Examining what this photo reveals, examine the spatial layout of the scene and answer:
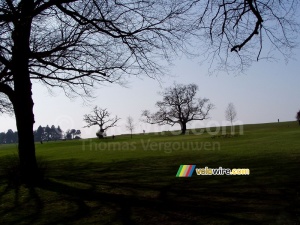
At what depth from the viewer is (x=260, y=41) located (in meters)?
8.16

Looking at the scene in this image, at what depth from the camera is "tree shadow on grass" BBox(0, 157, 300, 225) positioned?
5590 mm

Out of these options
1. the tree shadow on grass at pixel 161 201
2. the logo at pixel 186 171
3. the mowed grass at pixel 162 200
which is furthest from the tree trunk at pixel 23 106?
the logo at pixel 186 171

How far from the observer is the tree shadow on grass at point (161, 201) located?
5590 millimetres

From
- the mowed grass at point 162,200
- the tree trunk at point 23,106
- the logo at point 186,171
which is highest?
the tree trunk at point 23,106

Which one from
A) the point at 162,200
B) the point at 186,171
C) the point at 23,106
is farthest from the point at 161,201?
the point at 23,106

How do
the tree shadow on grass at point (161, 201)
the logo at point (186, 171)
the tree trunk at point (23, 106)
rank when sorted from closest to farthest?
the tree shadow on grass at point (161, 201), the logo at point (186, 171), the tree trunk at point (23, 106)

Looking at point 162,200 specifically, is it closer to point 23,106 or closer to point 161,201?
point 161,201

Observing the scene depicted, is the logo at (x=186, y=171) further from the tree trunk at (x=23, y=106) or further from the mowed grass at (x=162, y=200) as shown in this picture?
the tree trunk at (x=23, y=106)

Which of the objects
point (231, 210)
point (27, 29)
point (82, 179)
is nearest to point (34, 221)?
point (231, 210)

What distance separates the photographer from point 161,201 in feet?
22.5

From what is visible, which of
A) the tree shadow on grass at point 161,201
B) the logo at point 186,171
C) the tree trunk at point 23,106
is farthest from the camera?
the tree trunk at point 23,106

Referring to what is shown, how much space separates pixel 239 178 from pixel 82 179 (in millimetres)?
5183

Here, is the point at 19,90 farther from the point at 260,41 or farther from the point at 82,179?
the point at 260,41

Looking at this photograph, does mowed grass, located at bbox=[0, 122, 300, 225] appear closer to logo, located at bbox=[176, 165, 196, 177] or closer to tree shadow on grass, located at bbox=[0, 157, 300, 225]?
tree shadow on grass, located at bbox=[0, 157, 300, 225]
